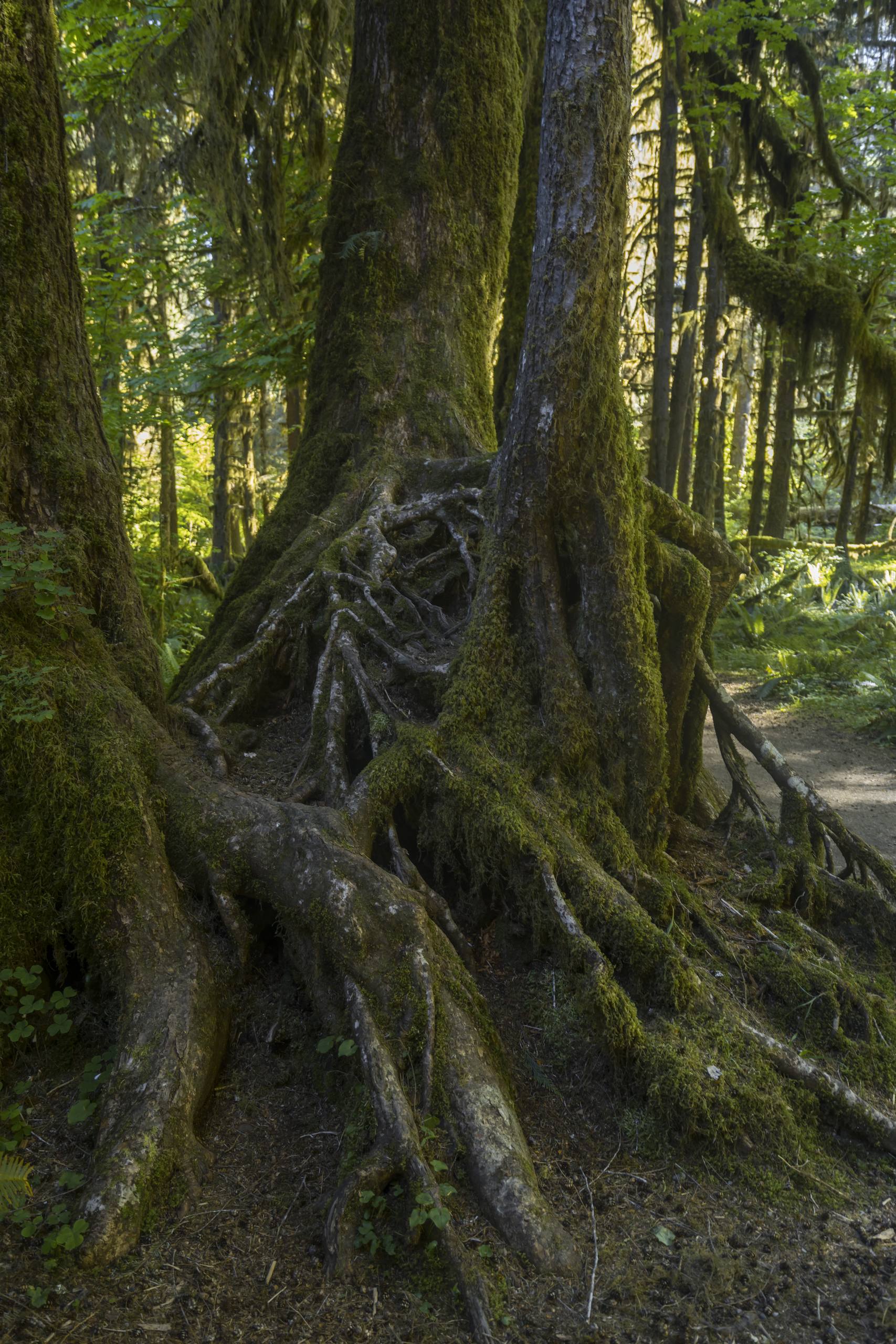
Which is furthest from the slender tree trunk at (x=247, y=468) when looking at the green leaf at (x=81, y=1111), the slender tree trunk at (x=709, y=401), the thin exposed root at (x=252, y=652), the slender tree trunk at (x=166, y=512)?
the green leaf at (x=81, y=1111)

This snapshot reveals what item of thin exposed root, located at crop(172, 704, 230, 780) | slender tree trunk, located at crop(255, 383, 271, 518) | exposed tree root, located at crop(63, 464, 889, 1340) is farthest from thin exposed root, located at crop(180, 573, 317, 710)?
slender tree trunk, located at crop(255, 383, 271, 518)

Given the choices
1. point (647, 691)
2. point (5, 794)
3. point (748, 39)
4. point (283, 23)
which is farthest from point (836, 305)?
point (5, 794)

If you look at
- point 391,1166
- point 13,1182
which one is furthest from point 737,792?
point 13,1182

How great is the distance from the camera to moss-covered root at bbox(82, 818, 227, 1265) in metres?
2.62

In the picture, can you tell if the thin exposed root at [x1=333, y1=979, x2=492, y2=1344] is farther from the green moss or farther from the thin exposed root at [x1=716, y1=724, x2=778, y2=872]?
the thin exposed root at [x1=716, y1=724, x2=778, y2=872]

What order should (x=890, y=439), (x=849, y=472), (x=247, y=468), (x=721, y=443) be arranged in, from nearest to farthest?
(x=890, y=439)
(x=721, y=443)
(x=849, y=472)
(x=247, y=468)

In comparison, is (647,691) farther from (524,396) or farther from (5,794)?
(5,794)

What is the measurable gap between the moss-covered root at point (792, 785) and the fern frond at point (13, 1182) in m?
4.18

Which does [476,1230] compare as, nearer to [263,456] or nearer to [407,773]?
[407,773]

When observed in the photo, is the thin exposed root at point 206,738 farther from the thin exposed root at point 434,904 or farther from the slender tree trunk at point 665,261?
the slender tree trunk at point 665,261

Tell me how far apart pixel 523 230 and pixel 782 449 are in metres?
8.98

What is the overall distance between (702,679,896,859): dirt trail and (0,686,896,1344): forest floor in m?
3.88

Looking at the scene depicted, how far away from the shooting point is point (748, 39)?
9.99 meters

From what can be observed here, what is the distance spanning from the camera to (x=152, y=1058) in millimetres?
2980
